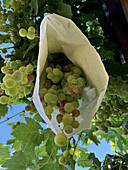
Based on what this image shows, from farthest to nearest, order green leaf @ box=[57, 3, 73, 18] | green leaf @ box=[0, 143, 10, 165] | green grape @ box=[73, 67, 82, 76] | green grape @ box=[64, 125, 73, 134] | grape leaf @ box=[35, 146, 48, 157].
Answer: grape leaf @ box=[35, 146, 48, 157] → green leaf @ box=[0, 143, 10, 165] → green leaf @ box=[57, 3, 73, 18] → green grape @ box=[73, 67, 82, 76] → green grape @ box=[64, 125, 73, 134]

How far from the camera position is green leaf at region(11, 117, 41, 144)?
2.00ft

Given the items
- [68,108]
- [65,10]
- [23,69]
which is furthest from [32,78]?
[65,10]

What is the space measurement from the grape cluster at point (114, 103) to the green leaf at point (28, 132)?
10.6 inches

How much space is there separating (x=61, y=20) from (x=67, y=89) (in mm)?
175

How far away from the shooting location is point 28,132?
0.62 meters

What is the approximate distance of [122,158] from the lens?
37.2 inches

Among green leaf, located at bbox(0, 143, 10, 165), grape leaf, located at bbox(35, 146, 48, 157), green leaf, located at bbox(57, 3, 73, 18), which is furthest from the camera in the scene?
grape leaf, located at bbox(35, 146, 48, 157)

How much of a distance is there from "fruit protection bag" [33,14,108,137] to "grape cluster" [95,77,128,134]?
0.69 ft

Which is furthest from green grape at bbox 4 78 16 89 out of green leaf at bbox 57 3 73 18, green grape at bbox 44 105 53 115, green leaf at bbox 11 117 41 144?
green leaf at bbox 57 3 73 18

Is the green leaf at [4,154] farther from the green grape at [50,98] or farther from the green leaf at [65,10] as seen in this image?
the green leaf at [65,10]

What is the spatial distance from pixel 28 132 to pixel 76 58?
0.99 feet

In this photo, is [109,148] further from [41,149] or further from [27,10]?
[27,10]

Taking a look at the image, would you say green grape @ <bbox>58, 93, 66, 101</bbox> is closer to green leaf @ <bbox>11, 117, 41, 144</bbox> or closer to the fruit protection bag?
the fruit protection bag

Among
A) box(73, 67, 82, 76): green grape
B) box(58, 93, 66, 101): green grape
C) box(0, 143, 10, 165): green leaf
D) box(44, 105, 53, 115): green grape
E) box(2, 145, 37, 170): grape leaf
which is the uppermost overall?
box(73, 67, 82, 76): green grape
